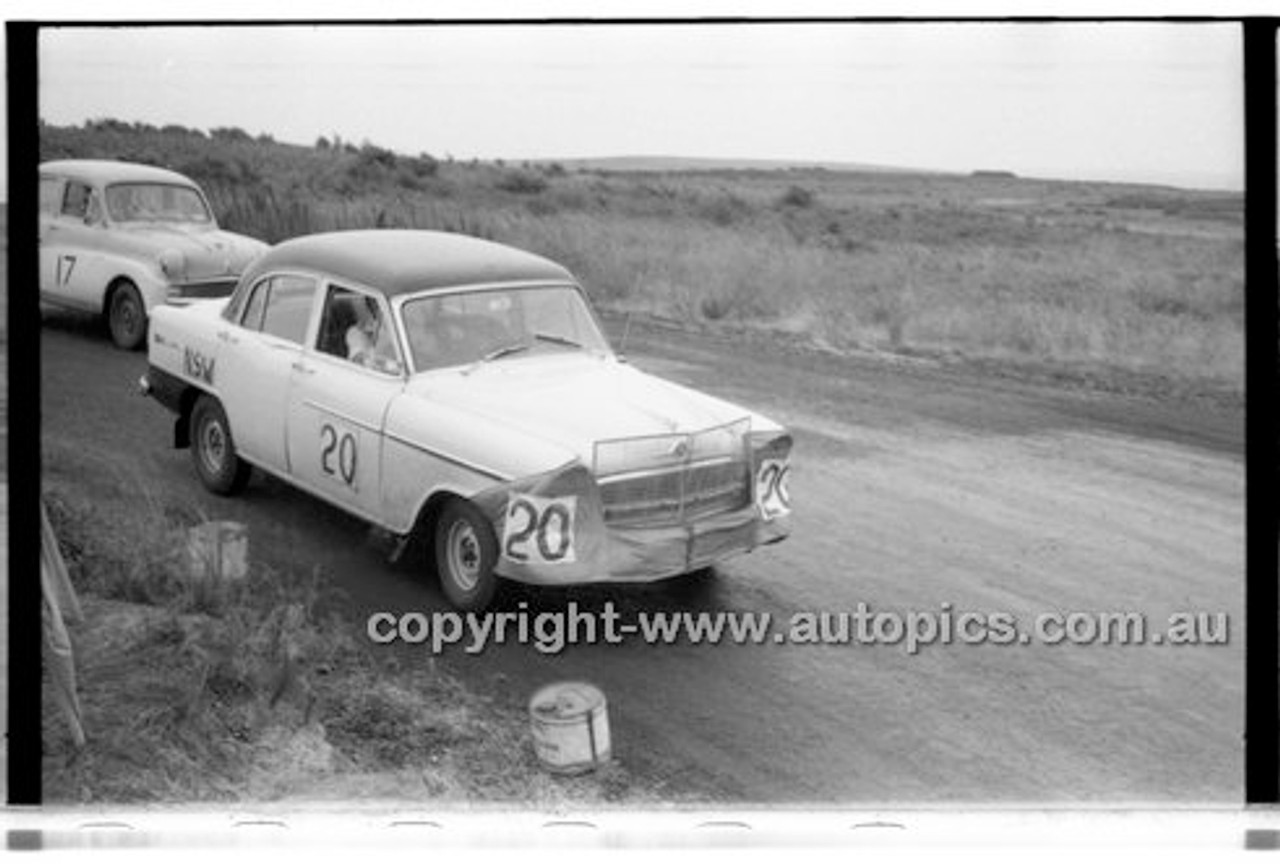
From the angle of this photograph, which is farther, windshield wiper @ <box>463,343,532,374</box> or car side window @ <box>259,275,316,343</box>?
car side window @ <box>259,275,316,343</box>

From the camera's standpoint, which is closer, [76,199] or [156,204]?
[76,199]

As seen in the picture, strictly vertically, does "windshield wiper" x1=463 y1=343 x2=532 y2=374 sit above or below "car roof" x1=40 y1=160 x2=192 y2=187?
below

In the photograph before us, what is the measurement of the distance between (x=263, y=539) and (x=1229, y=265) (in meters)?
3.65

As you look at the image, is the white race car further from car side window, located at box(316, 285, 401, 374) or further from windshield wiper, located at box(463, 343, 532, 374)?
windshield wiper, located at box(463, 343, 532, 374)

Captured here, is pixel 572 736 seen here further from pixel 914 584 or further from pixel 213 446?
pixel 213 446

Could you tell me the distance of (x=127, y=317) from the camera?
6867mm

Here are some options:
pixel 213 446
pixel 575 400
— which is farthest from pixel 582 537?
pixel 213 446

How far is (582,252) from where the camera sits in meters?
6.72

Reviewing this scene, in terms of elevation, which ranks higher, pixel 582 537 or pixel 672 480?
pixel 672 480

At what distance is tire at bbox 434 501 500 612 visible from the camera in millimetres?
6188

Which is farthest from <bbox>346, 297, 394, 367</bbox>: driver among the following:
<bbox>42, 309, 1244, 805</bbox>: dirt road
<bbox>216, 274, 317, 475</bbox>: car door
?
<bbox>42, 309, 1244, 805</bbox>: dirt road

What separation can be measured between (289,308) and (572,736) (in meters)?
1.93

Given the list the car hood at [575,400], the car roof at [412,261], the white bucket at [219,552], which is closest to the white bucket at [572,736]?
the car hood at [575,400]

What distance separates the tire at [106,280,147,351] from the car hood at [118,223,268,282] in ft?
0.59
